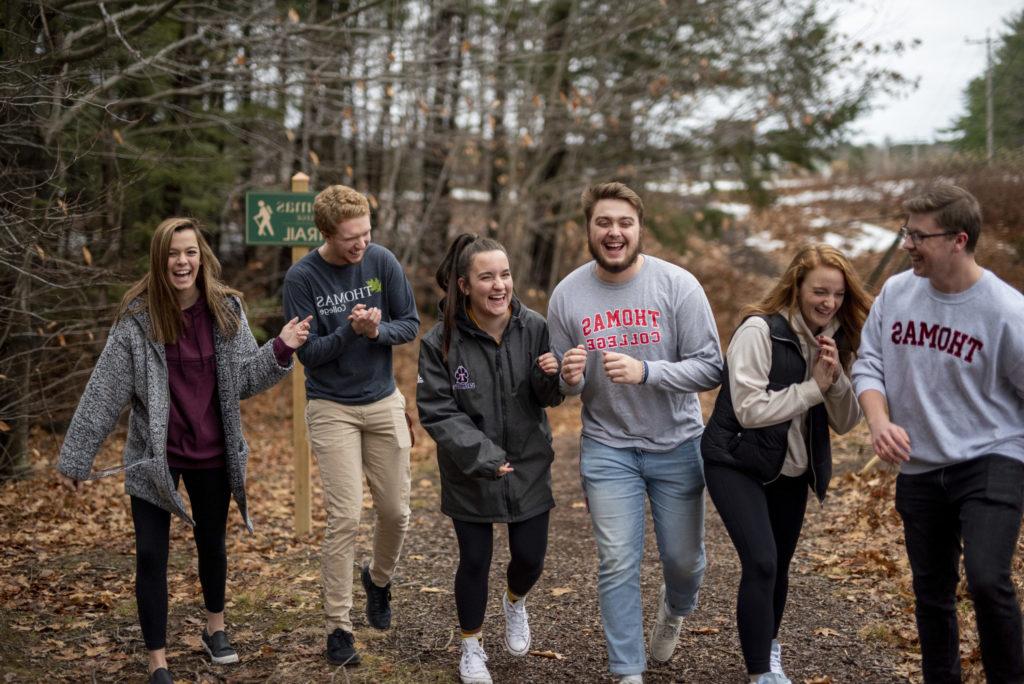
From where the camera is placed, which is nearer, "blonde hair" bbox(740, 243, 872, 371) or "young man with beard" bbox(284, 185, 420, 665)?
"blonde hair" bbox(740, 243, 872, 371)

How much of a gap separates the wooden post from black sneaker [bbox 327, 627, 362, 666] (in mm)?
3002

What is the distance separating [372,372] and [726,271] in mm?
19457

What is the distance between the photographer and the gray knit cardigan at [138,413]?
15.1 ft

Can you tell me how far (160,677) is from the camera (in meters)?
4.66

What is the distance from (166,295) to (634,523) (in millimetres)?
2557

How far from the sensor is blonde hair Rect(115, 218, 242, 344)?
4703mm

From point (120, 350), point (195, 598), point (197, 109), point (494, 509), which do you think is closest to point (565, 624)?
point (494, 509)

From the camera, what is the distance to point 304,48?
429 inches

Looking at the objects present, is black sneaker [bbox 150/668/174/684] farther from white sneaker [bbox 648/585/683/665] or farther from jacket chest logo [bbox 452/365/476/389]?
white sneaker [bbox 648/585/683/665]

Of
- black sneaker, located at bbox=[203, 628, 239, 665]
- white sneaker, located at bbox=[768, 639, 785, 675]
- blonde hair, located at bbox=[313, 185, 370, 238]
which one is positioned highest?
blonde hair, located at bbox=[313, 185, 370, 238]

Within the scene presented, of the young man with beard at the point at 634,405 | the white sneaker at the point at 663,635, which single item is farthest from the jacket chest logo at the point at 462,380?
the white sneaker at the point at 663,635

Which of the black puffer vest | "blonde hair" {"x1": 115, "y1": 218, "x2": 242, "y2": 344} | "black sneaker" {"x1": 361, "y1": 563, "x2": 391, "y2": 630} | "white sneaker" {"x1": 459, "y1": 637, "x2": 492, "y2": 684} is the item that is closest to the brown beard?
the black puffer vest

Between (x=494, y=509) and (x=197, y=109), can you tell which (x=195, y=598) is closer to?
(x=494, y=509)

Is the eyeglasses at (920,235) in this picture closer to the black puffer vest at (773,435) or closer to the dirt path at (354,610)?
the black puffer vest at (773,435)
